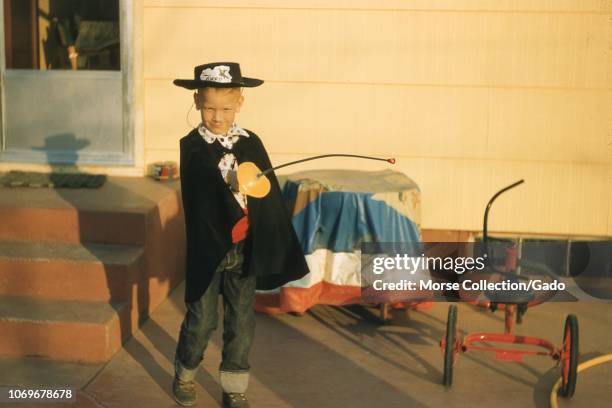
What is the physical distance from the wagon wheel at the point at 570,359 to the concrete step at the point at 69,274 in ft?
9.03

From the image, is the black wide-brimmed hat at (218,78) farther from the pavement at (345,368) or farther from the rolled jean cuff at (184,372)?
the pavement at (345,368)

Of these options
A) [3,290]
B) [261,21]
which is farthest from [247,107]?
[3,290]

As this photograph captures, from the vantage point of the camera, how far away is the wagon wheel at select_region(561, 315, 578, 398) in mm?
5168

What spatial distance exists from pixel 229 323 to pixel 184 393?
47 cm

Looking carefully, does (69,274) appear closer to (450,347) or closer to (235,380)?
(235,380)

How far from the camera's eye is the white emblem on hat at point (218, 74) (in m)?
4.87

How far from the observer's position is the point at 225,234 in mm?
4953

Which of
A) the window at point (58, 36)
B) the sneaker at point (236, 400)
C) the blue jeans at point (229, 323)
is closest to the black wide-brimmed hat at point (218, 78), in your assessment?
the blue jeans at point (229, 323)

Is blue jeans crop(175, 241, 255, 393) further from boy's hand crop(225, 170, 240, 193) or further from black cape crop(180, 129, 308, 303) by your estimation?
boy's hand crop(225, 170, 240, 193)

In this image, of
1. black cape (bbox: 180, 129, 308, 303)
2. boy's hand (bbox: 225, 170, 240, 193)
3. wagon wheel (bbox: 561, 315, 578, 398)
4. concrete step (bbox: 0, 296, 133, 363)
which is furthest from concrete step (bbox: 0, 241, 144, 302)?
wagon wheel (bbox: 561, 315, 578, 398)

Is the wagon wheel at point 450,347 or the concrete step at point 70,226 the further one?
the concrete step at point 70,226

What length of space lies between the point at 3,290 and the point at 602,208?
4.78 meters

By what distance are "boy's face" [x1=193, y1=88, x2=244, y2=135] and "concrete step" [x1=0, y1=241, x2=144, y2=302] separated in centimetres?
153

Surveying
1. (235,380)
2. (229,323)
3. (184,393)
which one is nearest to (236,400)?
(235,380)
